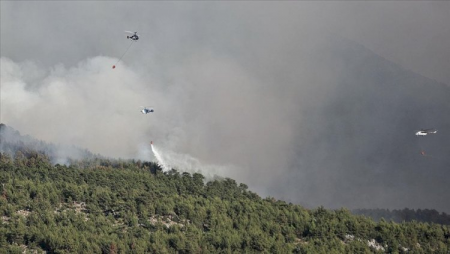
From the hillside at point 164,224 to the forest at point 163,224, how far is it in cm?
18

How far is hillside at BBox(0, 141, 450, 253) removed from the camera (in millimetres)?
149250

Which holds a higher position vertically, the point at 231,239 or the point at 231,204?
the point at 231,204

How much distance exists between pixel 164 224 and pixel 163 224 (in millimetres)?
522

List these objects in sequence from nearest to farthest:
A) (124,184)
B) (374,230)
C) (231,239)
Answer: (231,239) < (374,230) < (124,184)

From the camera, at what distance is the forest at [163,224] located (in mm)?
149000

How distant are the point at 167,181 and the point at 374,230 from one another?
50.0 meters

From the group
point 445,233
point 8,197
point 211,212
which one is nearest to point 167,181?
point 211,212

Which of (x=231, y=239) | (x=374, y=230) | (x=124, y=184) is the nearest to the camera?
(x=231, y=239)

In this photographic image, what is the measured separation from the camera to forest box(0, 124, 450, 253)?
149m

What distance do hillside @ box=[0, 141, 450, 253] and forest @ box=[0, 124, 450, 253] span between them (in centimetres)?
18

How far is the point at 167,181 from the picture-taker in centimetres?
19838

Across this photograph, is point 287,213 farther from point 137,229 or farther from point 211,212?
point 137,229

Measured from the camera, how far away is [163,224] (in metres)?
162

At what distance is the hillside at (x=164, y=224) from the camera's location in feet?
490
